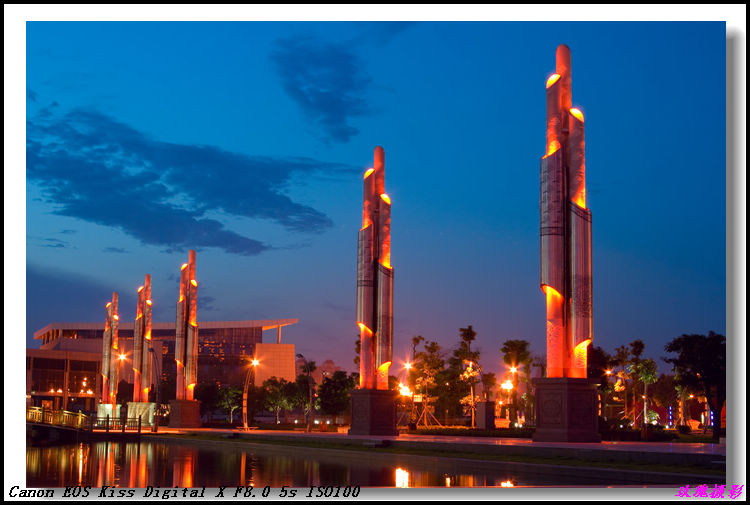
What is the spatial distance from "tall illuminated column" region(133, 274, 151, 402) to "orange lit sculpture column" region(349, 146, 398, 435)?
1220 inches

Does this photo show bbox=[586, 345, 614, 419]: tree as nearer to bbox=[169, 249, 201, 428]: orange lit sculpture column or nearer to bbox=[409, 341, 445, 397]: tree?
bbox=[409, 341, 445, 397]: tree

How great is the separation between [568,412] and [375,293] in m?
13.5

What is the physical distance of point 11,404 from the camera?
1744cm

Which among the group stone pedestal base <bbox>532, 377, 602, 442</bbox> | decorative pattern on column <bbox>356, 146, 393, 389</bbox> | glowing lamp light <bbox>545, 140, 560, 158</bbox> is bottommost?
stone pedestal base <bbox>532, 377, 602, 442</bbox>

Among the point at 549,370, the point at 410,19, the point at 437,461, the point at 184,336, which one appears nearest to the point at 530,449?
the point at 437,461


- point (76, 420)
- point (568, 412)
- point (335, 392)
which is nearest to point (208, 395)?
point (335, 392)

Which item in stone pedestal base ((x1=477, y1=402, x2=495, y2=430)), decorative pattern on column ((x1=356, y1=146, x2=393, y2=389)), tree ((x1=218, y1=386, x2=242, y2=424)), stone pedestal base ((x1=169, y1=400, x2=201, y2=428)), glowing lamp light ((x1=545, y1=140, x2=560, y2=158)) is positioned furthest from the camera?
tree ((x1=218, y1=386, x2=242, y2=424))

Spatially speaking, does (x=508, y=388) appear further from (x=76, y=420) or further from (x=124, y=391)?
(x=124, y=391)

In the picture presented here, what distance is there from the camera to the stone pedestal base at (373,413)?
3866 cm

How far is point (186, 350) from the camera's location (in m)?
60.0

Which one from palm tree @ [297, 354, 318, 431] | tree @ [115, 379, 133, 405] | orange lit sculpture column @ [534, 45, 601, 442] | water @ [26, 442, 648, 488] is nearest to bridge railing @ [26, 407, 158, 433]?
palm tree @ [297, 354, 318, 431]

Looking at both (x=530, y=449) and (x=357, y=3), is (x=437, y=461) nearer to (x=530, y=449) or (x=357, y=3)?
(x=530, y=449)

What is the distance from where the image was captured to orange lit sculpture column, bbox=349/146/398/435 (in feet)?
129

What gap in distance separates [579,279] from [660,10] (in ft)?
42.1
